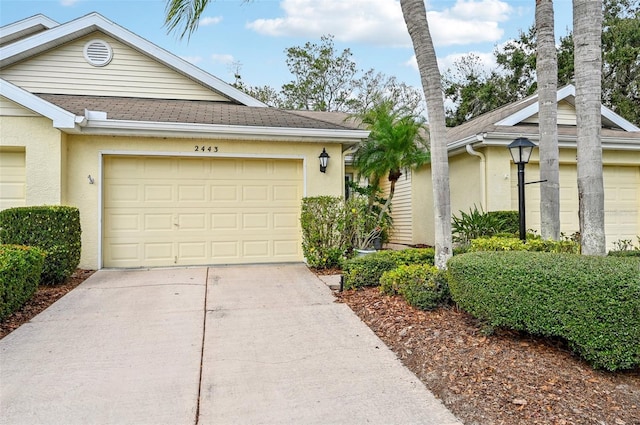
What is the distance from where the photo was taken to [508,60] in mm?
23500

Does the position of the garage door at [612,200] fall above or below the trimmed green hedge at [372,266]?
above

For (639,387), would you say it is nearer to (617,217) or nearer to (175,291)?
(175,291)

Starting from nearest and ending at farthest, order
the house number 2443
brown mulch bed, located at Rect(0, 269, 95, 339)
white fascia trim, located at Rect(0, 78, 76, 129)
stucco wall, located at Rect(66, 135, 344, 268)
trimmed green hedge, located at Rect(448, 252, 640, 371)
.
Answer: trimmed green hedge, located at Rect(448, 252, 640, 371)
brown mulch bed, located at Rect(0, 269, 95, 339)
white fascia trim, located at Rect(0, 78, 76, 129)
stucco wall, located at Rect(66, 135, 344, 268)
the house number 2443

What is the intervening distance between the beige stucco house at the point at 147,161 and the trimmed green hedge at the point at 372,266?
2633mm

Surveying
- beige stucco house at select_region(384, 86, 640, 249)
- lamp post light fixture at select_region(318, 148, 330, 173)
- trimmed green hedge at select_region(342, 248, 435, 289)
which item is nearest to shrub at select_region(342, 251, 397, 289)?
trimmed green hedge at select_region(342, 248, 435, 289)

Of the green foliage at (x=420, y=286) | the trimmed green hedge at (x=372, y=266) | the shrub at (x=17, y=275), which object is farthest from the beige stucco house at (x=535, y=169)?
the shrub at (x=17, y=275)

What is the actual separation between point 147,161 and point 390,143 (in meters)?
4.85

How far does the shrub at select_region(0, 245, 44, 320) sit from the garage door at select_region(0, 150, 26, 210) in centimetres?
268

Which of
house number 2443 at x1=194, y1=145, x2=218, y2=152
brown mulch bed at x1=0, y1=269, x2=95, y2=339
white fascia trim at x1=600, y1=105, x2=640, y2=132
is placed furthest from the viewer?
white fascia trim at x1=600, y1=105, x2=640, y2=132

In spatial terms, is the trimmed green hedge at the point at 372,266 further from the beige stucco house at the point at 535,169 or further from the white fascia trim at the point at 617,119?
the white fascia trim at the point at 617,119

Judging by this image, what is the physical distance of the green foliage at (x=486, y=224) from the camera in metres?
8.41

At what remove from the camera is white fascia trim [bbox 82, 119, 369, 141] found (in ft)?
24.2

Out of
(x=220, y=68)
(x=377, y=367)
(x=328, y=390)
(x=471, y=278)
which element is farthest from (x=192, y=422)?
(x=220, y=68)

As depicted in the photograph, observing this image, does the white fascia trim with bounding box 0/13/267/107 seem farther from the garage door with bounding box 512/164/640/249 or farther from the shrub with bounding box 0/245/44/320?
the garage door with bounding box 512/164/640/249
